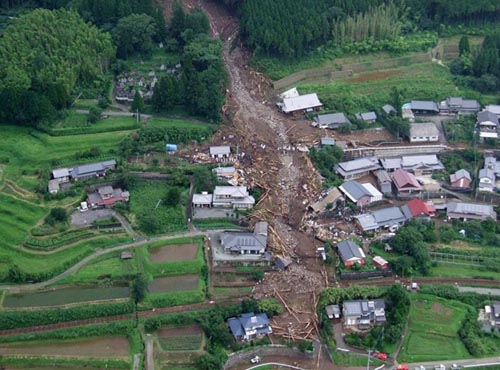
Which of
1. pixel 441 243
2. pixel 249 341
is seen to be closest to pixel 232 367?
pixel 249 341

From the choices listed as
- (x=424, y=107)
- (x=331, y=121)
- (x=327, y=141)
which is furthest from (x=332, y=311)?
(x=424, y=107)

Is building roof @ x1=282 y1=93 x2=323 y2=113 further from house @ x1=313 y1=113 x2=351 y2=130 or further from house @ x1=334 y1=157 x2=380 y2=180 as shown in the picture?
house @ x1=334 y1=157 x2=380 y2=180

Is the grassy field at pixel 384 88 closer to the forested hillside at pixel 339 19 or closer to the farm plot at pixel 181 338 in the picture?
the forested hillside at pixel 339 19

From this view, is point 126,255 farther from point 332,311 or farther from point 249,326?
point 332,311

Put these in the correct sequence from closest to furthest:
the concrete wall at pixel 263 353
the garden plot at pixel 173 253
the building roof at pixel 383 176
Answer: the concrete wall at pixel 263 353 → the garden plot at pixel 173 253 → the building roof at pixel 383 176

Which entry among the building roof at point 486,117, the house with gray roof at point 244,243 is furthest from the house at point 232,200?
the building roof at point 486,117

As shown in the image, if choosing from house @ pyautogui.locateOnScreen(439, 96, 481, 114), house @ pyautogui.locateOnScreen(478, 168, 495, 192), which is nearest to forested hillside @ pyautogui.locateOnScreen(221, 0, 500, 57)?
house @ pyautogui.locateOnScreen(439, 96, 481, 114)
